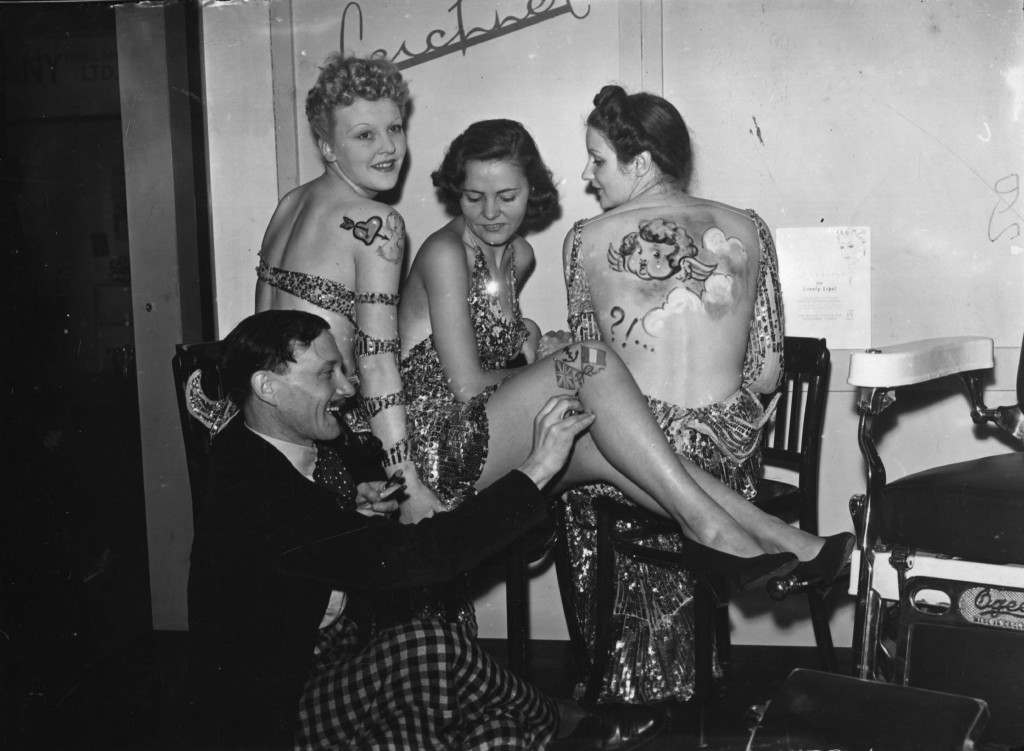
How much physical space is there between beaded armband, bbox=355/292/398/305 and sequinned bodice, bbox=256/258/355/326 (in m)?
0.04

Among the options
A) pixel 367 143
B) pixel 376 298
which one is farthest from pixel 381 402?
pixel 367 143

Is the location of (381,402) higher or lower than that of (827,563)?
higher

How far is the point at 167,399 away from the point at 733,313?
5.80 ft

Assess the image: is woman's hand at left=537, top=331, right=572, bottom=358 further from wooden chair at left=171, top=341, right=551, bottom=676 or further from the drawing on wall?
the drawing on wall

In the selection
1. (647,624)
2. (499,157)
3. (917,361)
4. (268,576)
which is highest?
(499,157)

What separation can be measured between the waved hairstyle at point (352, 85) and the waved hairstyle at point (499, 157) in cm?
21

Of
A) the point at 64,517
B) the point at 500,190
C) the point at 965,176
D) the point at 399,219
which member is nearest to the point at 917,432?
the point at 965,176

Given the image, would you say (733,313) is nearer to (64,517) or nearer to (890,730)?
(890,730)

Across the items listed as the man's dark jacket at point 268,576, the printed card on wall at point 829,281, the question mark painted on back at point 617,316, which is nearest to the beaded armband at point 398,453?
the question mark painted on back at point 617,316

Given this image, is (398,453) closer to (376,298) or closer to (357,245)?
(376,298)

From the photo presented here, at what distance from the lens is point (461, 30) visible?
9.91 ft

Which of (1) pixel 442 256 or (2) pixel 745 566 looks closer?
(2) pixel 745 566

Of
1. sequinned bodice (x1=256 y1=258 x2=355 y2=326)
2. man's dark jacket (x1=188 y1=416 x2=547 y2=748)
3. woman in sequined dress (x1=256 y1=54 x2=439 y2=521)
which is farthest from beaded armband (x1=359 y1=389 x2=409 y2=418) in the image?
man's dark jacket (x1=188 y1=416 x2=547 y2=748)

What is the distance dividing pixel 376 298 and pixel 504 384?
14.7 inches
